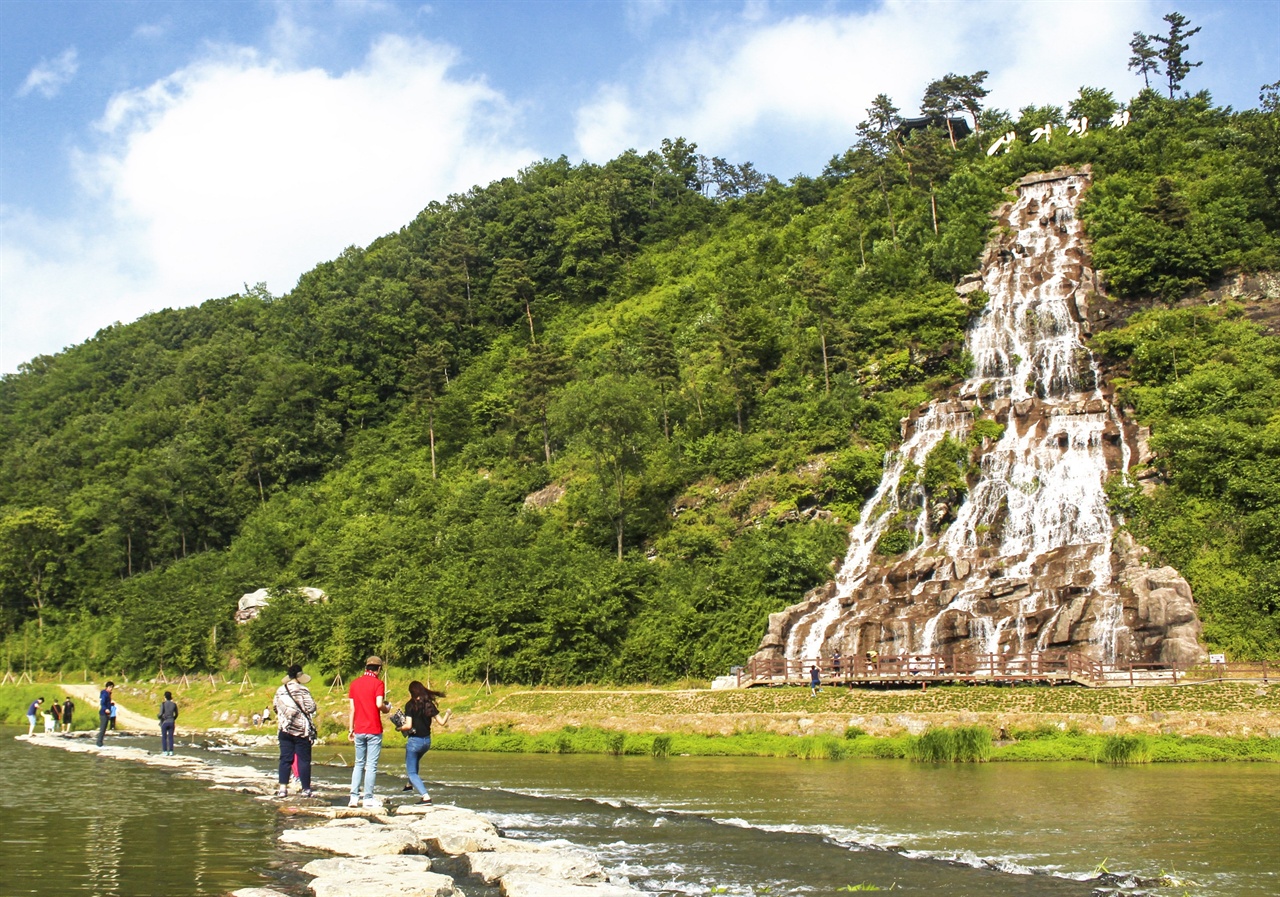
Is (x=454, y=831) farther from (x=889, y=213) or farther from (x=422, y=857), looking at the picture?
(x=889, y=213)

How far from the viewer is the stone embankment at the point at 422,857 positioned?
9166 mm

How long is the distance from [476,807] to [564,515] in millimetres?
39884

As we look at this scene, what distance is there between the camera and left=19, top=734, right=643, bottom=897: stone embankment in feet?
30.1

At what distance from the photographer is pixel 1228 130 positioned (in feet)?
223

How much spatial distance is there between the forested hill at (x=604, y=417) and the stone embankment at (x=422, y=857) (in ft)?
91.7

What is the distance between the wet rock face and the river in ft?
39.9

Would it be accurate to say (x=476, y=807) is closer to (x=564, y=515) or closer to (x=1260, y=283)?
(x=564, y=515)

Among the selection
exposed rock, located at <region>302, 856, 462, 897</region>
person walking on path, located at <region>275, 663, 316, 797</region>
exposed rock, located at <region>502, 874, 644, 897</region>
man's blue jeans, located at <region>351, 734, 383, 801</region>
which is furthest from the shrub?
exposed rock, located at <region>502, 874, 644, 897</region>

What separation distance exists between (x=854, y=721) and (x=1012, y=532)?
1645cm

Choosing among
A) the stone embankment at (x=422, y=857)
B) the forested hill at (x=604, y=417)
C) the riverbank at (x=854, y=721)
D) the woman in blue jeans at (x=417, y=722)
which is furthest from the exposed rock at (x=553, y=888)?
the forested hill at (x=604, y=417)

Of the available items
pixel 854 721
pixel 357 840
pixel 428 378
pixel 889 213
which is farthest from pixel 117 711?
pixel 889 213

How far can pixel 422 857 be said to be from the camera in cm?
1097

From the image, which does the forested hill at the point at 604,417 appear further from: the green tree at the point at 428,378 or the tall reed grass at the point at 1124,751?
the tall reed grass at the point at 1124,751

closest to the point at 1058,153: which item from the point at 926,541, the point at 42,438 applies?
the point at 926,541
